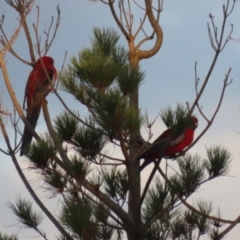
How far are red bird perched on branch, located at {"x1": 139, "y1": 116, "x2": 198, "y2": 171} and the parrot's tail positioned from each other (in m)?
0.69

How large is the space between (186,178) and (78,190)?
628mm

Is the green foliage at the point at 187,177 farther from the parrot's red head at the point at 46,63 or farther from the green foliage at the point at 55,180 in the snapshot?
the parrot's red head at the point at 46,63

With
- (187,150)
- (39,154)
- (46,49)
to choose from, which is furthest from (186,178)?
(46,49)

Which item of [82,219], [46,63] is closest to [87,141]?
[82,219]

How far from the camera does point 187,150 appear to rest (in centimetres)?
449

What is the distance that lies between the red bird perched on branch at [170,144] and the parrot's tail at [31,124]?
0.69 m

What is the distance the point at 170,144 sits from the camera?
4484mm

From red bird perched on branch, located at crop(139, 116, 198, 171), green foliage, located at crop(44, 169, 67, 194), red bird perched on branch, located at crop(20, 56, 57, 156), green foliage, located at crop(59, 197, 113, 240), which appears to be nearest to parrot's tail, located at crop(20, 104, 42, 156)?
red bird perched on branch, located at crop(20, 56, 57, 156)

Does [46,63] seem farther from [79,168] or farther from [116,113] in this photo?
[116,113]

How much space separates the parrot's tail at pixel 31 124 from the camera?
431cm

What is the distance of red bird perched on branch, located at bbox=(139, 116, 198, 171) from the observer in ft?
13.6

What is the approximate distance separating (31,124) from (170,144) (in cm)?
88

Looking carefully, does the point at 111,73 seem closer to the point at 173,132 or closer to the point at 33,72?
the point at 173,132

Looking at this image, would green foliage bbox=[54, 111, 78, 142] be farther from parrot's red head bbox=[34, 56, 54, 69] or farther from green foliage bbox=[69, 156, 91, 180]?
parrot's red head bbox=[34, 56, 54, 69]
